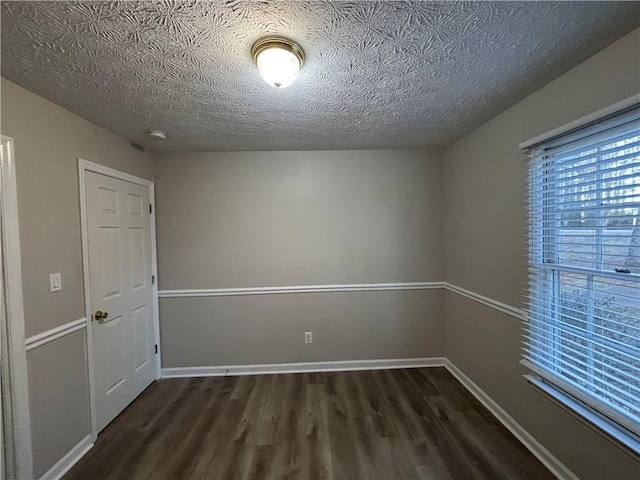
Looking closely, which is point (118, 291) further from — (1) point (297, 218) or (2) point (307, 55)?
(2) point (307, 55)

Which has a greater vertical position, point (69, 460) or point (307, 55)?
point (307, 55)

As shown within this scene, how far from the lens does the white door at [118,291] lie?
1.89 meters

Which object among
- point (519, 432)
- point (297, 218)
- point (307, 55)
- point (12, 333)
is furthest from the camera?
point (297, 218)

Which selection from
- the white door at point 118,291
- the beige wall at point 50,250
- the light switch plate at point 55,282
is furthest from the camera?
the white door at point 118,291

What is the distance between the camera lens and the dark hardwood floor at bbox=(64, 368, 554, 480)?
1.57 meters

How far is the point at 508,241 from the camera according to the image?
185 cm

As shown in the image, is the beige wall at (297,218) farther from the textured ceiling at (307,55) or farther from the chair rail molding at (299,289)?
the textured ceiling at (307,55)

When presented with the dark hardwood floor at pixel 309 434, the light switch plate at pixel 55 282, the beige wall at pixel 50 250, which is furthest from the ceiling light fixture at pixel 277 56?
the dark hardwood floor at pixel 309 434

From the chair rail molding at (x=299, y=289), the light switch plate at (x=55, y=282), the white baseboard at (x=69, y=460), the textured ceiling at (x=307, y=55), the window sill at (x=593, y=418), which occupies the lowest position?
the white baseboard at (x=69, y=460)

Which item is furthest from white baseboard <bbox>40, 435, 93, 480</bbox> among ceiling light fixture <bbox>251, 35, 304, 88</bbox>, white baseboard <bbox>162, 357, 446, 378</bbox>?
ceiling light fixture <bbox>251, 35, 304, 88</bbox>

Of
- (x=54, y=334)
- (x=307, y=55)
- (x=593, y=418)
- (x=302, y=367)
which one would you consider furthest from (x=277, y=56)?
(x=302, y=367)

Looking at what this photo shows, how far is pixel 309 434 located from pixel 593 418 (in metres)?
1.65

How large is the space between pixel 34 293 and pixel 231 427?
1564 mm

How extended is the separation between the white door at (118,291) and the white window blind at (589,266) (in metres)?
3.05
